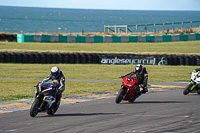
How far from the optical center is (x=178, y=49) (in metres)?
39.9

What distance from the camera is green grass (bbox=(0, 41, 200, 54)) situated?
38.7 meters

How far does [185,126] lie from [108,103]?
502 centimetres

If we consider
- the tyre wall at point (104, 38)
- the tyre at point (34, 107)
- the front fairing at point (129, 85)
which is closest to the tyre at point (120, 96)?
the front fairing at point (129, 85)

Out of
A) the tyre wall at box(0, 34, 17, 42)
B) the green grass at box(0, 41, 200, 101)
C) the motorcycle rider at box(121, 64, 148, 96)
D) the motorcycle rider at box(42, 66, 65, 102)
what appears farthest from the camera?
the tyre wall at box(0, 34, 17, 42)

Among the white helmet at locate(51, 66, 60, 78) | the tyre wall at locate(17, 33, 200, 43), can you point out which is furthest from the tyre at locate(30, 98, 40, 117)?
the tyre wall at locate(17, 33, 200, 43)

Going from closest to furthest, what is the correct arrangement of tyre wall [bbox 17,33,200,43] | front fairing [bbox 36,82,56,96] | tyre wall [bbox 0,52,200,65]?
front fairing [bbox 36,82,56,96] < tyre wall [bbox 0,52,200,65] < tyre wall [bbox 17,33,200,43]

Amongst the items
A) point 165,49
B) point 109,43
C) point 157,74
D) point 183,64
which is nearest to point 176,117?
point 157,74

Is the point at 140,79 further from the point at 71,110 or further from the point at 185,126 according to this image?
the point at 185,126

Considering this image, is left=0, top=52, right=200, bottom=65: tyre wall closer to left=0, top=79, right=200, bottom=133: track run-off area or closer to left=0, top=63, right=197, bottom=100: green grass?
left=0, top=63, right=197, bottom=100: green grass

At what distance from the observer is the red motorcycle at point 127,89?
13258 mm

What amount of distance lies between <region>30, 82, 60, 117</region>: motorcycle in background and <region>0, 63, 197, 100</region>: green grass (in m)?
7.66

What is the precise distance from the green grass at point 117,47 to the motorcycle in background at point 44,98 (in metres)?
27.6

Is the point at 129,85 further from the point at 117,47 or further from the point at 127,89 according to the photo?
the point at 117,47

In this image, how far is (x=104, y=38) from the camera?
45281 mm
